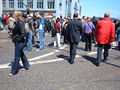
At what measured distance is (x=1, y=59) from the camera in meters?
9.31

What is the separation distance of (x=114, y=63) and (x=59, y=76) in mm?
3022

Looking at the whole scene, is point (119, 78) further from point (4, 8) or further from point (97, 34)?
point (4, 8)

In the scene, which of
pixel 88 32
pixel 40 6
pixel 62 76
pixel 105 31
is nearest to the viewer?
pixel 62 76

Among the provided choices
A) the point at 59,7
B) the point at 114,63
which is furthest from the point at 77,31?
the point at 59,7

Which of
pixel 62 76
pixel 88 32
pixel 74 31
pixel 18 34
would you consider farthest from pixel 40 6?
pixel 62 76

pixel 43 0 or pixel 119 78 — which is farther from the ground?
pixel 43 0

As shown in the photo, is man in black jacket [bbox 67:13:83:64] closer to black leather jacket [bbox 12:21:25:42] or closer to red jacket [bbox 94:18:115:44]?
red jacket [bbox 94:18:115:44]

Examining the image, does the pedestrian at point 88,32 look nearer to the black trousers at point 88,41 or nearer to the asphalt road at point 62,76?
the black trousers at point 88,41

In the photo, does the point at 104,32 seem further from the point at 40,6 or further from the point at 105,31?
the point at 40,6

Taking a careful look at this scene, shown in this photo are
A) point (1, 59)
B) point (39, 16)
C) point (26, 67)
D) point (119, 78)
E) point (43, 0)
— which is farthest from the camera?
point (43, 0)

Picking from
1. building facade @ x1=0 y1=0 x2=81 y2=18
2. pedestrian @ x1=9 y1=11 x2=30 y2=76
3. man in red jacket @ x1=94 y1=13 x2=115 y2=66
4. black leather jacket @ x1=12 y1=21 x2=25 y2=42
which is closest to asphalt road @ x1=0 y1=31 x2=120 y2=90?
pedestrian @ x1=9 y1=11 x2=30 y2=76

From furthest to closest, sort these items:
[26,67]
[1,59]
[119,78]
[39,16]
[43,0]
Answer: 1. [43,0]
2. [39,16]
3. [1,59]
4. [26,67]
5. [119,78]

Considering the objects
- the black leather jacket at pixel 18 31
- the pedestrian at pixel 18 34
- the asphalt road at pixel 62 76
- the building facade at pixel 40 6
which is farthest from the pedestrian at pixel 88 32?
the building facade at pixel 40 6

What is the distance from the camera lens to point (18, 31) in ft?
22.3
